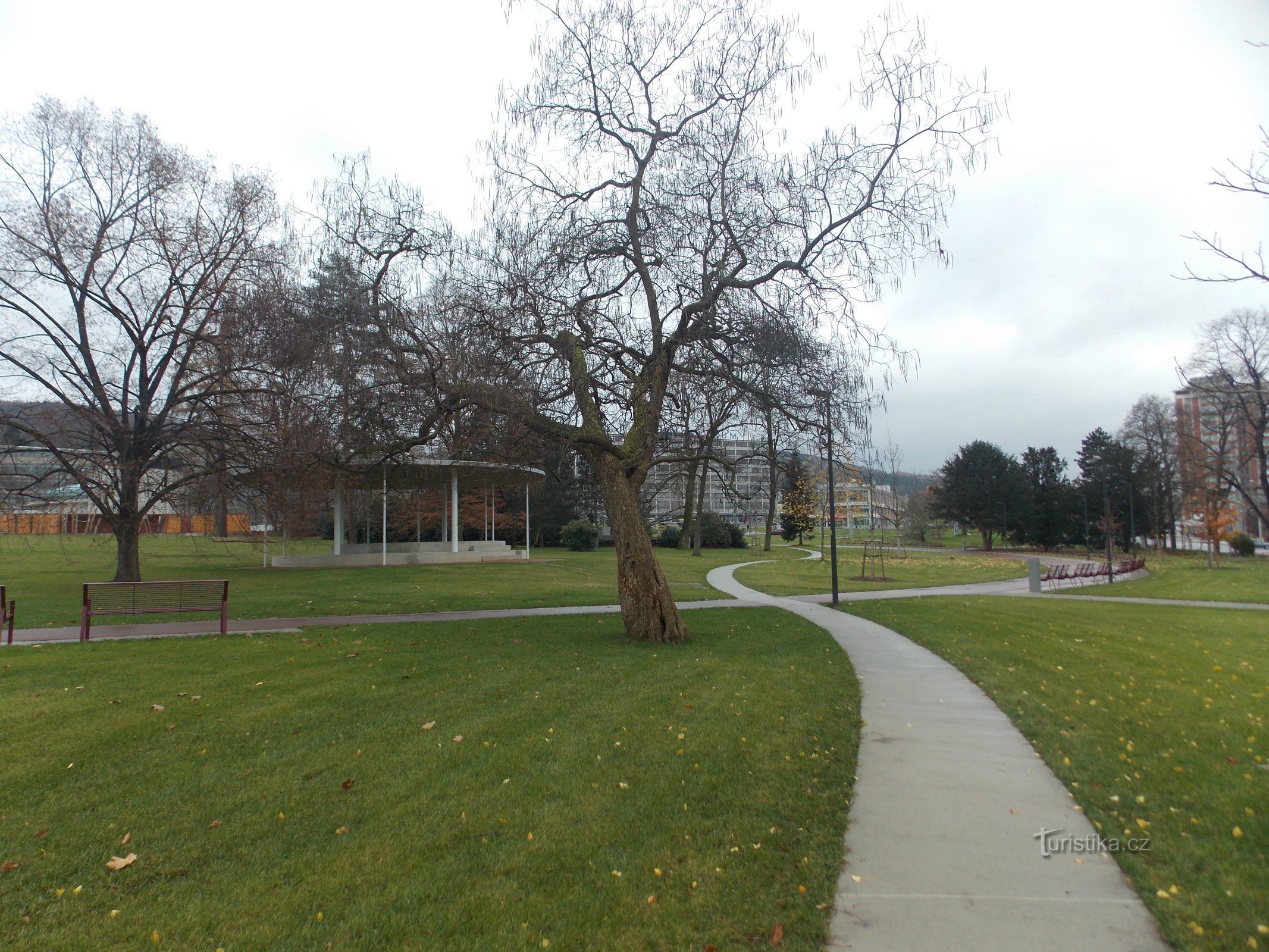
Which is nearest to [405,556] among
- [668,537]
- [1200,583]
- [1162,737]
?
[668,537]

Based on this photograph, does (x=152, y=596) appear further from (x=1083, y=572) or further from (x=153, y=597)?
(x=1083, y=572)

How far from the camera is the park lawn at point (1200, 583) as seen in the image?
2170cm

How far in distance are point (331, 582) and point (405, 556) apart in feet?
31.4

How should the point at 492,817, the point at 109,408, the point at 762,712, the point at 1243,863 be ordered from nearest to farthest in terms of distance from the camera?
the point at 1243,863 < the point at 492,817 < the point at 762,712 < the point at 109,408

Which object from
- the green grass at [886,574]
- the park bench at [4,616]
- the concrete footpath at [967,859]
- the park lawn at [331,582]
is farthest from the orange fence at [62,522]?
the concrete footpath at [967,859]

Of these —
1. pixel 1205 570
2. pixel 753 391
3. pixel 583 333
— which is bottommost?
pixel 1205 570

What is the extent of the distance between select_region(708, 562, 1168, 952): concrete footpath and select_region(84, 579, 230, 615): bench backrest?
10408mm

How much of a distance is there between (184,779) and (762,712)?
15.1ft

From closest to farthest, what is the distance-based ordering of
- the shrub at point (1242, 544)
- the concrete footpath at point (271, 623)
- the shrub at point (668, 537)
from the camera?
1. the concrete footpath at point (271, 623)
2. the shrub at point (1242, 544)
3. the shrub at point (668, 537)

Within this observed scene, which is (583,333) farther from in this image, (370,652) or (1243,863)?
(1243,863)

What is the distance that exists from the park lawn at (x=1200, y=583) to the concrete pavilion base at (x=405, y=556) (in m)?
24.5

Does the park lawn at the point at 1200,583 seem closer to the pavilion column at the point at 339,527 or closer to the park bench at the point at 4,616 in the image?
the park bench at the point at 4,616

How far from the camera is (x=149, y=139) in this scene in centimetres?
1842

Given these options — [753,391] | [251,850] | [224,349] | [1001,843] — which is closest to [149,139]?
[224,349]
